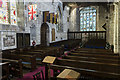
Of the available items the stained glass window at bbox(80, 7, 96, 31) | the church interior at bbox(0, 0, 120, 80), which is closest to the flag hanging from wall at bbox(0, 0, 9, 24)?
the church interior at bbox(0, 0, 120, 80)

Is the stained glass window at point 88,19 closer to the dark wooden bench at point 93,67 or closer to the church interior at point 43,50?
the church interior at point 43,50

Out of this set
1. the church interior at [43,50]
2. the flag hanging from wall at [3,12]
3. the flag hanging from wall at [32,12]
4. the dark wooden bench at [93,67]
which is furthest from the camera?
the flag hanging from wall at [32,12]

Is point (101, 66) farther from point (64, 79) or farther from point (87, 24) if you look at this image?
point (87, 24)

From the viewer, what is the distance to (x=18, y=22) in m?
7.87

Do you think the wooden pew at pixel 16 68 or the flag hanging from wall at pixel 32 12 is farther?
the flag hanging from wall at pixel 32 12

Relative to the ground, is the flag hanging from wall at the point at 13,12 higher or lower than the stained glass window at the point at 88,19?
lower

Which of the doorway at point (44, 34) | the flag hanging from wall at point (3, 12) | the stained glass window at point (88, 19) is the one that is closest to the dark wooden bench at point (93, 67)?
the flag hanging from wall at point (3, 12)

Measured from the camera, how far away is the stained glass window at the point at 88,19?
21172mm

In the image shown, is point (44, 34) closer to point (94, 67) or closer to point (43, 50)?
point (43, 50)

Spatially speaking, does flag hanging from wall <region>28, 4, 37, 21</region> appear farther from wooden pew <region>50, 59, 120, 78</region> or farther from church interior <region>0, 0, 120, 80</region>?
wooden pew <region>50, 59, 120, 78</region>

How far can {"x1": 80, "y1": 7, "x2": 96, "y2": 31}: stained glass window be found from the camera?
2117cm

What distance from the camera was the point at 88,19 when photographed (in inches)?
846

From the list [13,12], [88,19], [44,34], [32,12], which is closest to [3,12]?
[13,12]

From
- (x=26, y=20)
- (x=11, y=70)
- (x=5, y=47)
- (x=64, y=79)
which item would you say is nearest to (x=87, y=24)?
(x=26, y=20)
